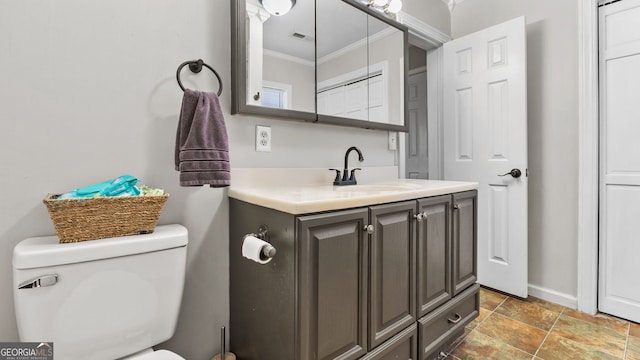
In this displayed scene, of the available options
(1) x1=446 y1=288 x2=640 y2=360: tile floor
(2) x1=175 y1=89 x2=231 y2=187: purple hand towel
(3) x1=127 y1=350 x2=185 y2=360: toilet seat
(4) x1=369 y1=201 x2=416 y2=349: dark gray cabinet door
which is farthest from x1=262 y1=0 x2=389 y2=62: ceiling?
(1) x1=446 y1=288 x2=640 y2=360: tile floor

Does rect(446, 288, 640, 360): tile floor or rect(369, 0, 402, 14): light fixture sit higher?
rect(369, 0, 402, 14): light fixture

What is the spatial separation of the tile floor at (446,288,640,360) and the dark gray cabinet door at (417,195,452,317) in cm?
40

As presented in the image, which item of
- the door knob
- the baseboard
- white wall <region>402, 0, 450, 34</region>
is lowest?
the baseboard

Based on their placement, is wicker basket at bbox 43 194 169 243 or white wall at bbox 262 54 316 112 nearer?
wicker basket at bbox 43 194 169 243

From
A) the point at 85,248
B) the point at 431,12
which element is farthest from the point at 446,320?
the point at 431,12

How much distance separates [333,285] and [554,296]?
6.57 feet

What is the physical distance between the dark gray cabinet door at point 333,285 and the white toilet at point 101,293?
444 millimetres

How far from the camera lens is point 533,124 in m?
2.18

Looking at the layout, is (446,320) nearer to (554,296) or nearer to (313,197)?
(313,197)

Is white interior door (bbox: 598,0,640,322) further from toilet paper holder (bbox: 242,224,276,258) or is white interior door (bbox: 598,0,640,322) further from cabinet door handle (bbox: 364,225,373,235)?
toilet paper holder (bbox: 242,224,276,258)

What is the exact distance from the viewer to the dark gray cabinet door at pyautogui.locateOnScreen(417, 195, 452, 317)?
4.27 ft

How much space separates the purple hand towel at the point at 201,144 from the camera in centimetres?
103

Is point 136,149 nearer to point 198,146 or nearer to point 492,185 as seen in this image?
point 198,146

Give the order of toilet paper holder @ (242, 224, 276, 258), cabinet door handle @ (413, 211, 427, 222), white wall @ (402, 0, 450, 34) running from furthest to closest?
white wall @ (402, 0, 450, 34) < cabinet door handle @ (413, 211, 427, 222) < toilet paper holder @ (242, 224, 276, 258)
